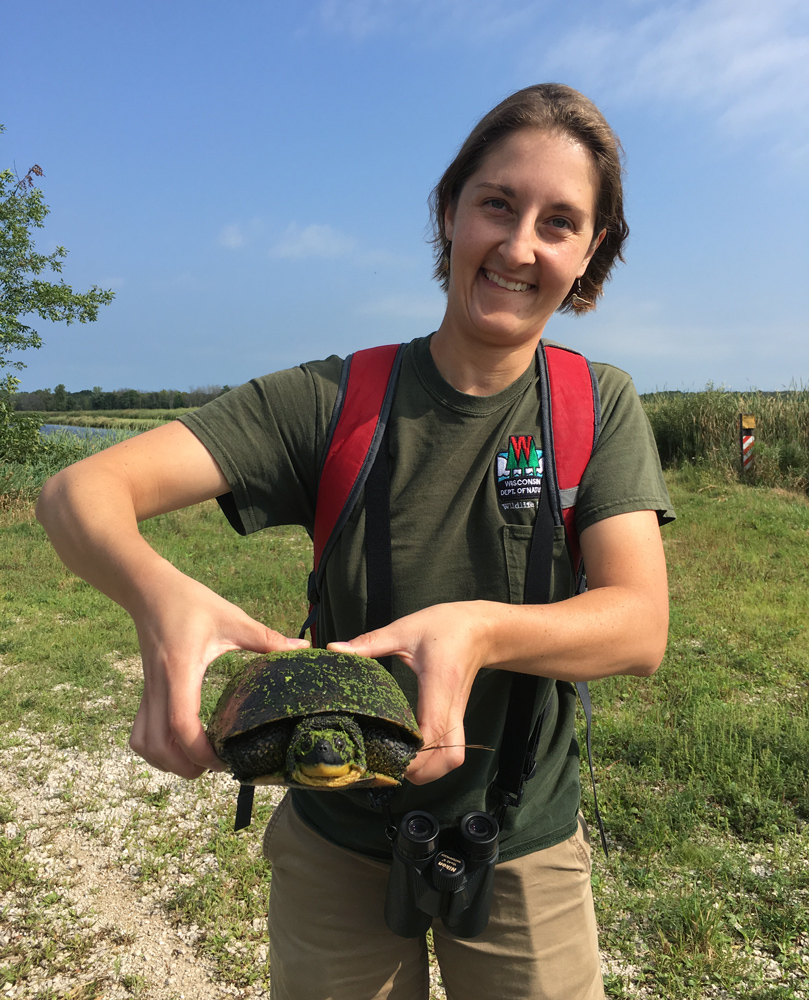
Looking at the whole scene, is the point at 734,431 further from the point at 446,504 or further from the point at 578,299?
the point at 446,504

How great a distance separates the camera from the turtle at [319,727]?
158cm

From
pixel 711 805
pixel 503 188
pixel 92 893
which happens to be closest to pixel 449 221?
pixel 503 188

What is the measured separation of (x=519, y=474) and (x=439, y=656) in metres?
0.75

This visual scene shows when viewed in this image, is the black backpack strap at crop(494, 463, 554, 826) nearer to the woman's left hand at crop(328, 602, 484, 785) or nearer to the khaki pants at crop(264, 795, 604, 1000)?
the khaki pants at crop(264, 795, 604, 1000)

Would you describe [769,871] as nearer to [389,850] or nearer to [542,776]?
[542,776]

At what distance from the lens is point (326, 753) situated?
156cm

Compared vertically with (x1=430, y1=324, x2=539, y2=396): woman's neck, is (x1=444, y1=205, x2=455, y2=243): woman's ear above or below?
above

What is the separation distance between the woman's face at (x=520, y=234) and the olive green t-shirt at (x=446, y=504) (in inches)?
9.5

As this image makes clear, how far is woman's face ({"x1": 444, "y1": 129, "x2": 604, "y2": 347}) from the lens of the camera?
1872 millimetres

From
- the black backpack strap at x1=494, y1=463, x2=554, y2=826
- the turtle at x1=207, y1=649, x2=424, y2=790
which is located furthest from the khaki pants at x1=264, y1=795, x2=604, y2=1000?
the turtle at x1=207, y1=649, x2=424, y2=790

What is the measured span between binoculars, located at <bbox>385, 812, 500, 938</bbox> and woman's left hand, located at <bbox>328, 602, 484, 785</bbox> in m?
0.44

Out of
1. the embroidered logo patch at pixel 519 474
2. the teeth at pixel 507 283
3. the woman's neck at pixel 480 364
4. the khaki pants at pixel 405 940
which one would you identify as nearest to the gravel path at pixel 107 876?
the khaki pants at pixel 405 940

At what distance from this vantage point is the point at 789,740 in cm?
487

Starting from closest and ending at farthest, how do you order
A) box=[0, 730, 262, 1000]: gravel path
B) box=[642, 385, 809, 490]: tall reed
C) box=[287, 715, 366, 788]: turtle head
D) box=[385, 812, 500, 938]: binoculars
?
box=[287, 715, 366, 788]: turtle head, box=[385, 812, 500, 938]: binoculars, box=[0, 730, 262, 1000]: gravel path, box=[642, 385, 809, 490]: tall reed
